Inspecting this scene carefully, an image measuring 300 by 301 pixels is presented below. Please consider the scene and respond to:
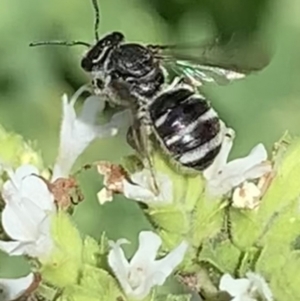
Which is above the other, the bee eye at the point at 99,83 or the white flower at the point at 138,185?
the bee eye at the point at 99,83

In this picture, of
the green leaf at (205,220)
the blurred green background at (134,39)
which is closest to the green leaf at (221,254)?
the green leaf at (205,220)

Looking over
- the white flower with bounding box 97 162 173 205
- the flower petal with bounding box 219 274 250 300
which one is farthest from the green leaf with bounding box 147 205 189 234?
the flower petal with bounding box 219 274 250 300

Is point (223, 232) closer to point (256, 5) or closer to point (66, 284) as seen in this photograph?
point (66, 284)

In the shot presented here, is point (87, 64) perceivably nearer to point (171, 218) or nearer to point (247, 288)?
point (171, 218)

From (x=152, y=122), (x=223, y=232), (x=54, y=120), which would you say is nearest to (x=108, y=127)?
(x=152, y=122)

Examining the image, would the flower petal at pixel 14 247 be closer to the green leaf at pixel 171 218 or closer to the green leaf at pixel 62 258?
the green leaf at pixel 62 258

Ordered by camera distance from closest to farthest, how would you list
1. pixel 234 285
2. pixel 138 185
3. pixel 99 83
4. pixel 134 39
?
1. pixel 234 285
2. pixel 138 185
3. pixel 99 83
4. pixel 134 39

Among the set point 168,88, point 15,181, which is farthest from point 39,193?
point 168,88
